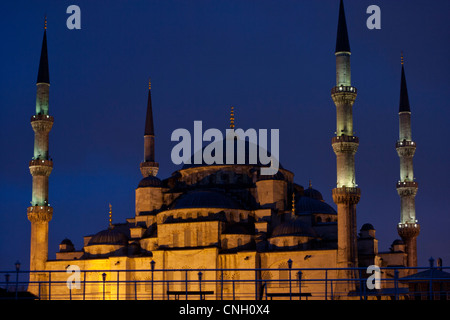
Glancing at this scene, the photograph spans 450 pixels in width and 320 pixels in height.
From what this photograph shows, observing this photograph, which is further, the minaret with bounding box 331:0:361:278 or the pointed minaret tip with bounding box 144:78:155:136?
the pointed minaret tip with bounding box 144:78:155:136

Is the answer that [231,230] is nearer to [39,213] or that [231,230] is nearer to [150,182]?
[150,182]

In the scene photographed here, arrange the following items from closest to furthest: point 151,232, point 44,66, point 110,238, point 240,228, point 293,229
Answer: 1. point 293,229
2. point 240,228
3. point 110,238
4. point 151,232
5. point 44,66

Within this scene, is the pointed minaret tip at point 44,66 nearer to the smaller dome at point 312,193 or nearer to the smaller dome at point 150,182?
the smaller dome at point 150,182

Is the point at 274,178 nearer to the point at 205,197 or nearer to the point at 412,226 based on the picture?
the point at 205,197

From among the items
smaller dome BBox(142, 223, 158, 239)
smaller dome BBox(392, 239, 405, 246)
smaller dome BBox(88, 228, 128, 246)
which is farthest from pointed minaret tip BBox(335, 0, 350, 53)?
smaller dome BBox(88, 228, 128, 246)

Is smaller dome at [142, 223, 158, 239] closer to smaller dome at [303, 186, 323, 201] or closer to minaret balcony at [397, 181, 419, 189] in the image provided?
smaller dome at [303, 186, 323, 201]

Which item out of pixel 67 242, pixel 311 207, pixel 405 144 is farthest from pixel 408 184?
pixel 67 242
